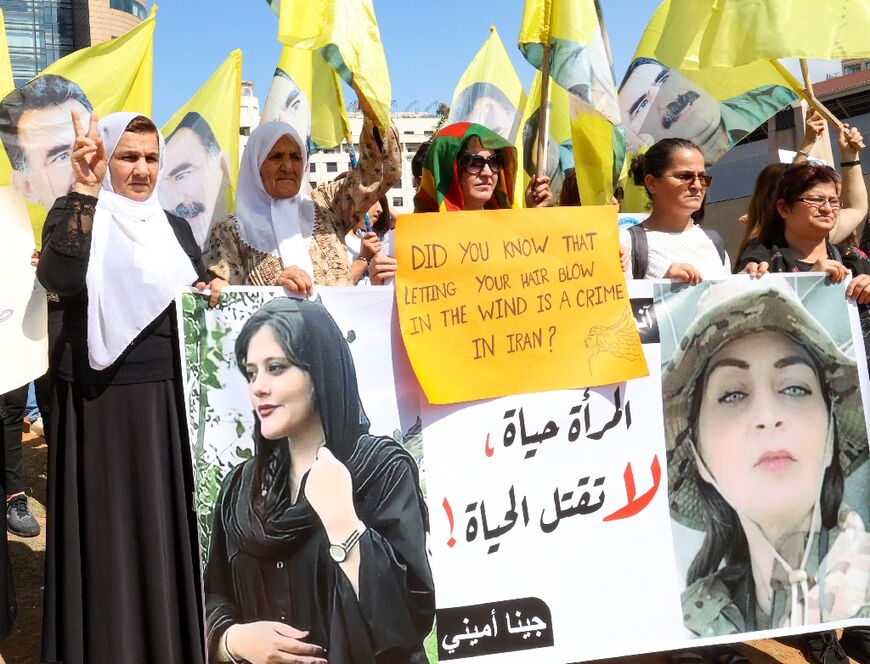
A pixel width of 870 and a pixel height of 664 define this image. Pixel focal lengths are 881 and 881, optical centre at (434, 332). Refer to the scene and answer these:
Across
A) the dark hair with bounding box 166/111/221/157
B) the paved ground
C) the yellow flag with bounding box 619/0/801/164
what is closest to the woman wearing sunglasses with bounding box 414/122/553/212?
the yellow flag with bounding box 619/0/801/164

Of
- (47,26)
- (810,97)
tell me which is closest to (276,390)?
(810,97)

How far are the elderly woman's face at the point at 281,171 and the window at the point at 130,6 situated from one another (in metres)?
20.8

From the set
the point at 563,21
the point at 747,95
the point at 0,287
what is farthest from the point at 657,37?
the point at 0,287

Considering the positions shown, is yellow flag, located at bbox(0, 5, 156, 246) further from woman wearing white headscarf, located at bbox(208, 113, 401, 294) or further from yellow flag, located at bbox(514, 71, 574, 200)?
yellow flag, located at bbox(514, 71, 574, 200)

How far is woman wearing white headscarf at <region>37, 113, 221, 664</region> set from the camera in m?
2.55

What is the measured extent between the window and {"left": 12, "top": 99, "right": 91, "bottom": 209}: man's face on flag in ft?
62.2

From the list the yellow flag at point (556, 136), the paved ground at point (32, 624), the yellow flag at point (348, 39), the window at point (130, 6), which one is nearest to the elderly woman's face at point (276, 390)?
the yellow flag at point (348, 39)

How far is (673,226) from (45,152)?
312 centimetres

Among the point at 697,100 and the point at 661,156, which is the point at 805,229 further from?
the point at 697,100

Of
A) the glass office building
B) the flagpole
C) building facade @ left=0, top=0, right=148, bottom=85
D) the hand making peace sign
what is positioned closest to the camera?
the hand making peace sign

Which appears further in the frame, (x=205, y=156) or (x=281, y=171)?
(x=205, y=156)

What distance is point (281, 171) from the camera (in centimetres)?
307

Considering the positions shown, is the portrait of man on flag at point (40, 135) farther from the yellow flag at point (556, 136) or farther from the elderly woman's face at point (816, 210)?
the elderly woman's face at point (816, 210)

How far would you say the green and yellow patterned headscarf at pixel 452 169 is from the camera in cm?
329
